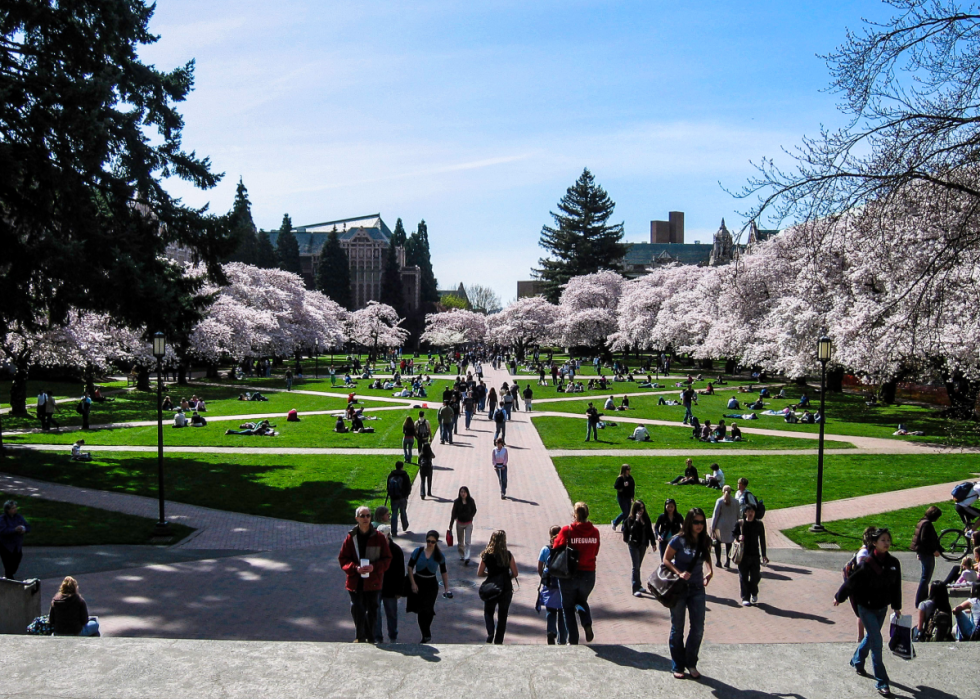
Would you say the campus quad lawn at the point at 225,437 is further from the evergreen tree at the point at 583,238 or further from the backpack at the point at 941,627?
the evergreen tree at the point at 583,238

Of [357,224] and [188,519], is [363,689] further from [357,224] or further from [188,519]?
[357,224]

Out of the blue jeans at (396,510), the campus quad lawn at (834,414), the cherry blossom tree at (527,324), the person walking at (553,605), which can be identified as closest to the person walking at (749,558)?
the person walking at (553,605)

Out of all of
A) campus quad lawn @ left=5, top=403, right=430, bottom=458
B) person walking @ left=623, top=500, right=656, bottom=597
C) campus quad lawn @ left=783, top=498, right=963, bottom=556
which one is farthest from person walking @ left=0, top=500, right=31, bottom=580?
campus quad lawn @ left=5, top=403, right=430, bottom=458

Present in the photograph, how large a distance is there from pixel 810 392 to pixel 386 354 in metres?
69.7

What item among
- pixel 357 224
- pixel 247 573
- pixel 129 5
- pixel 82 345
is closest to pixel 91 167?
pixel 129 5

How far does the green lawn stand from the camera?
1391 centimetres

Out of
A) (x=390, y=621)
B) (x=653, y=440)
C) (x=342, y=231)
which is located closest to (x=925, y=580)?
(x=390, y=621)

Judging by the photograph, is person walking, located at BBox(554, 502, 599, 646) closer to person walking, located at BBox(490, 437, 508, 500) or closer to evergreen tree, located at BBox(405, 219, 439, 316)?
person walking, located at BBox(490, 437, 508, 500)

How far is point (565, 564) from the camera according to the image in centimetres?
796

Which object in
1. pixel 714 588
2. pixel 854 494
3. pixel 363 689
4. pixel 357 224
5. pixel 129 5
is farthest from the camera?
pixel 357 224

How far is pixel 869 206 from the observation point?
9.27m

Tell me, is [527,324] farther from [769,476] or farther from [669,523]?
[669,523]

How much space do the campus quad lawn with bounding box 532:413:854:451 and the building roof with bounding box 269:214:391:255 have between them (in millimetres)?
119064

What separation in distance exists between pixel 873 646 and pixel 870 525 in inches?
330
